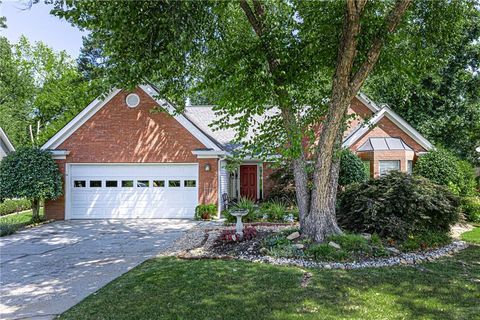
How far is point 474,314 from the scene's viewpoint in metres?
4.79

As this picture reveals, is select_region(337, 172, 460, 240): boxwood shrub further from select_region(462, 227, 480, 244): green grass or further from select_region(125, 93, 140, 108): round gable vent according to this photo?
select_region(125, 93, 140, 108): round gable vent

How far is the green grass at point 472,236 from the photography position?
33.1 feet

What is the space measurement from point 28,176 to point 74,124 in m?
2.99

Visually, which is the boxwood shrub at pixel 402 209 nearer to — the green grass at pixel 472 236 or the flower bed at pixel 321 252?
the flower bed at pixel 321 252

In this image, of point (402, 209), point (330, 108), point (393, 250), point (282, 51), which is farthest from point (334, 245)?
point (282, 51)

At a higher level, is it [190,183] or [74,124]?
[74,124]

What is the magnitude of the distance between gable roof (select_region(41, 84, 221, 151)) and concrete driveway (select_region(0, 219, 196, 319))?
366 cm

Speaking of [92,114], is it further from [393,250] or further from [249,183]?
[393,250]

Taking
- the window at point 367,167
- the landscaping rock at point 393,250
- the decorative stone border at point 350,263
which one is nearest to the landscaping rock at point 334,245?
the decorative stone border at point 350,263

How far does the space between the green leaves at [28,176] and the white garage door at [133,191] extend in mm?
1141

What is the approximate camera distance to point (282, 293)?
5664 mm

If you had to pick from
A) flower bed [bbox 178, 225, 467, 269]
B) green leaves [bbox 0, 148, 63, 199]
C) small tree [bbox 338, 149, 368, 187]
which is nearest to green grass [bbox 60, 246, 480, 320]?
flower bed [bbox 178, 225, 467, 269]

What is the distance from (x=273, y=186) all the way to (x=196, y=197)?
4730 millimetres

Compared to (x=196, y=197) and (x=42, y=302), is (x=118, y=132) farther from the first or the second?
(x=42, y=302)
